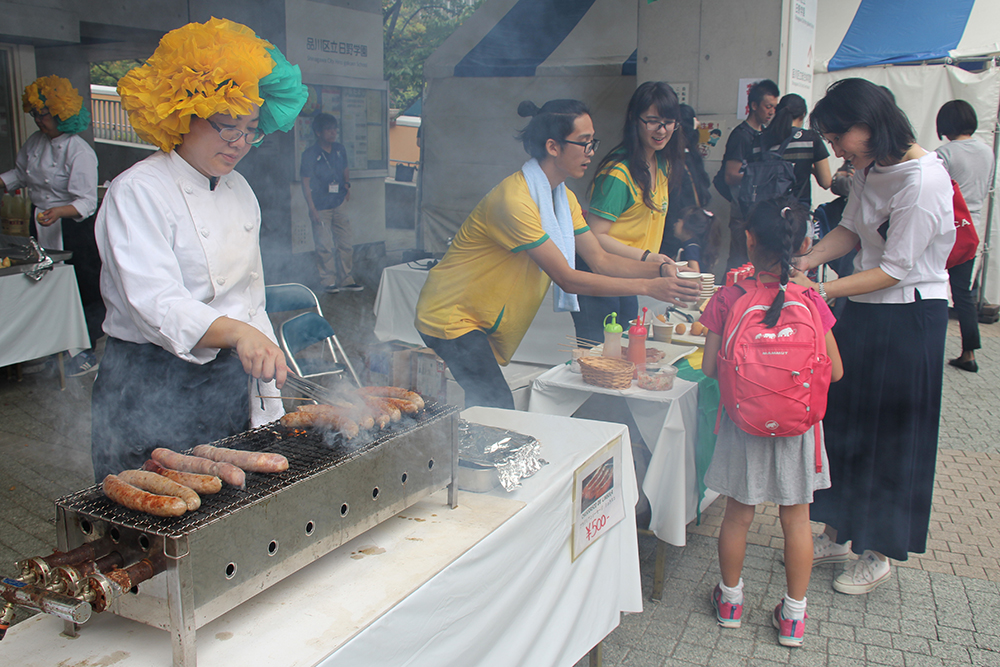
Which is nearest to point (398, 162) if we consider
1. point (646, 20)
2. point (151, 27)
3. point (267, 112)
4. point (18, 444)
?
point (151, 27)

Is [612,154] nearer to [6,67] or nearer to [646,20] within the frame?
[646,20]

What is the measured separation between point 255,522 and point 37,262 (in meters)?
4.47

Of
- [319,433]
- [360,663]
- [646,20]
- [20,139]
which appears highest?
[646,20]

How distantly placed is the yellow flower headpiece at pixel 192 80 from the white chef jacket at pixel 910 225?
2.17 meters

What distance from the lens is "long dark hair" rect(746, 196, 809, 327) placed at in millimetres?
2354

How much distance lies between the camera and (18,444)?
4.31 meters

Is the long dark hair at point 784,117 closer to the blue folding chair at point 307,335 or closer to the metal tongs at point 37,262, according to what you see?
the blue folding chair at point 307,335

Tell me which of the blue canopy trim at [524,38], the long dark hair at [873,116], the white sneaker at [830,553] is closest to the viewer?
the long dark hair at [873,116]

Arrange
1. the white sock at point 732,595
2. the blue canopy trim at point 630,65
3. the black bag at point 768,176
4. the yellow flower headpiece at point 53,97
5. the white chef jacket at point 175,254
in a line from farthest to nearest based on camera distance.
Result: the blue canopy trim at point 630,65
the yellow flower headpiece at point 53,97
the black bag at point 768,176
the white sock at point 732,595
the white chef jacket at point 175,254

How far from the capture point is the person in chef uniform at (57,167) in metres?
5.35

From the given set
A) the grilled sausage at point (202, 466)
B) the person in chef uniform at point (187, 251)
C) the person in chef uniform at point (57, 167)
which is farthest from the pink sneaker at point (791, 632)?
the person in chef uniform at point (57, 167)

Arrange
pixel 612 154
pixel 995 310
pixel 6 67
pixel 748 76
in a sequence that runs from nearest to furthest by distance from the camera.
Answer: pixel 612 154 → pixel 748 76 → pixel 995 310 → pixel 6 67

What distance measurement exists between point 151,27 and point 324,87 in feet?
7.14

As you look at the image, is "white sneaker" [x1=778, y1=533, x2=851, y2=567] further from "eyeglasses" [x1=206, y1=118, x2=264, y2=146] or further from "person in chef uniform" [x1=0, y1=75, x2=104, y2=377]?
"person in chef uniform" [x1=0, y1=75, x2=104, y2=377]
